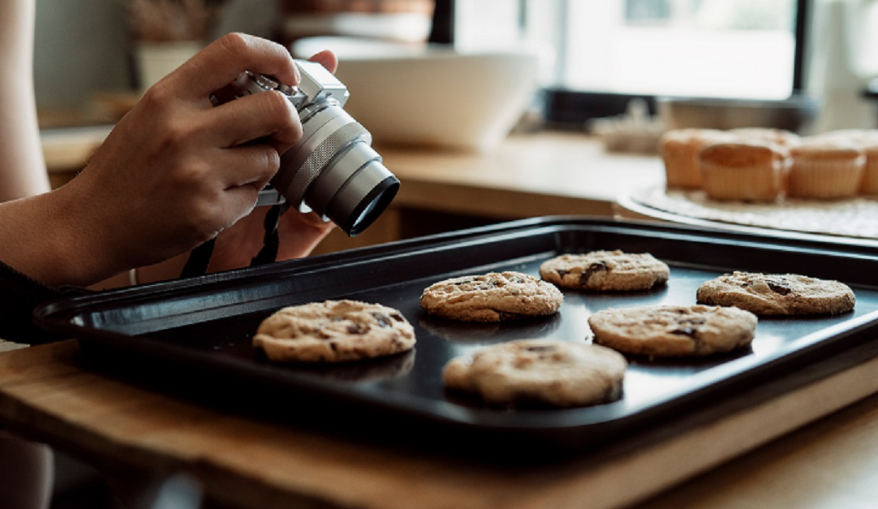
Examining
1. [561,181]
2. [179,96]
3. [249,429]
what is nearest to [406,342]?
[249,429]

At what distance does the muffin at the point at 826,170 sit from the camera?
1396 millimetres

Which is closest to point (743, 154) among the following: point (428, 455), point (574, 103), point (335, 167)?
point (335, 167)

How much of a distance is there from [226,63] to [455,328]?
0.88 ft

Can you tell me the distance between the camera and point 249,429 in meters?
0.54

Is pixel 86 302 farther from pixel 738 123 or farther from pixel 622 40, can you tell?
pixel 622 40

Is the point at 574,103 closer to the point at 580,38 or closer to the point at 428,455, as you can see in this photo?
the point at 580,38

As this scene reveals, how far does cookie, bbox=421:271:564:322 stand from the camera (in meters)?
0.78

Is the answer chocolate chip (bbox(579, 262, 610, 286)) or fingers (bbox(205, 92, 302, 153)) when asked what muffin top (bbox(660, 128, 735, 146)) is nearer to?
chocolate chip (bbox(579, 262, 610, 286))

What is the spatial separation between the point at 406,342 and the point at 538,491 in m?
0.23

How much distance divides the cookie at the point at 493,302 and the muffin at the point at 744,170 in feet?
2.17

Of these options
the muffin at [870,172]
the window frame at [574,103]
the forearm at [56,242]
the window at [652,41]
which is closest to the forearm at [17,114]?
the forearm at [56,242]

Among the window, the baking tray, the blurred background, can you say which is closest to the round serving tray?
the baking tray

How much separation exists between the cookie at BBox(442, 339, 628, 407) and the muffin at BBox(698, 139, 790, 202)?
33.1 inches

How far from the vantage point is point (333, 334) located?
25.6 inches
